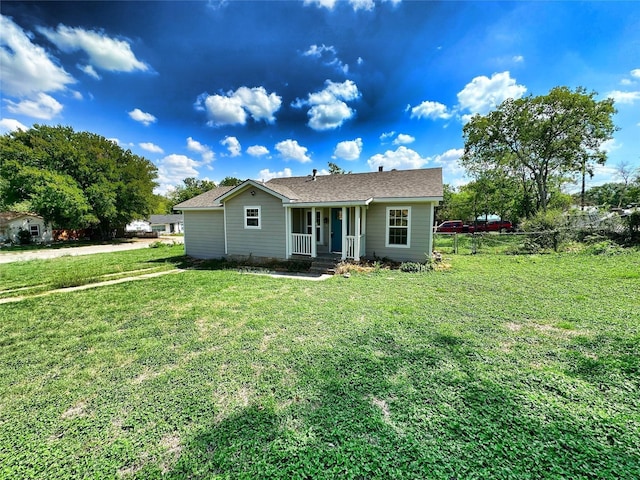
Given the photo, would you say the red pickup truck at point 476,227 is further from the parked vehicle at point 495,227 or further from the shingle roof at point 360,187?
the shingle roof at point 360,187

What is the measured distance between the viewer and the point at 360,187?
11.2 metres

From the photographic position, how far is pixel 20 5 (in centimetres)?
748

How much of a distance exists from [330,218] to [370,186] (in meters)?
2.25

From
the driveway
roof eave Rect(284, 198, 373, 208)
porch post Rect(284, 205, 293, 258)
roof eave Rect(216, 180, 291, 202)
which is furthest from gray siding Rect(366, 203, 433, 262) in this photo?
the driveway

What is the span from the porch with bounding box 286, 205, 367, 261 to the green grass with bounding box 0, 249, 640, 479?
4311 mm

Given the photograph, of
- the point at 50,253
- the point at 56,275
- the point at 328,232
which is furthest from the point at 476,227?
the point at 50,253

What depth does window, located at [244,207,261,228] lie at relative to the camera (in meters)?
10.9

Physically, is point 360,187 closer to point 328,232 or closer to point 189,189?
point 328,232

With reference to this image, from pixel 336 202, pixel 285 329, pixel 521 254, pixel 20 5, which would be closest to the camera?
pixel 285 329

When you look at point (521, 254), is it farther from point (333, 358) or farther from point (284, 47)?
point (284, 47)

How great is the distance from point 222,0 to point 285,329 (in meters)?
10.6

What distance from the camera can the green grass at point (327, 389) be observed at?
2.06m

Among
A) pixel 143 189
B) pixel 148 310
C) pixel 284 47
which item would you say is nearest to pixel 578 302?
pixel 148 310

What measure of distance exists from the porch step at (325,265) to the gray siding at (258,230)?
1.56 m
